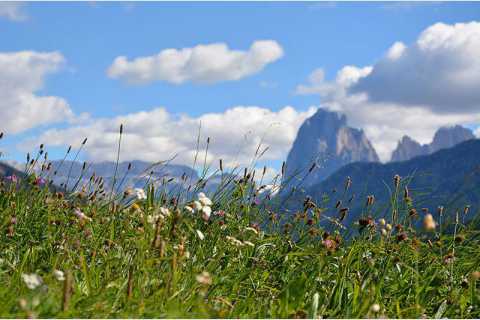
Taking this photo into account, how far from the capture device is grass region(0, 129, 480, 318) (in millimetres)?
4211

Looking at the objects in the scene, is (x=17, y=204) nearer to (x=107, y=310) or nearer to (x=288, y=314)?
(x=107, y=310)

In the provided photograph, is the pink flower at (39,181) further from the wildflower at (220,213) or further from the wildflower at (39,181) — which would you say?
the wildflower at (220,213)

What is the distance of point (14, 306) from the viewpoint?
13.0 ft

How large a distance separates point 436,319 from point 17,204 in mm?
4970

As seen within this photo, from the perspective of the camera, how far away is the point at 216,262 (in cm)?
529

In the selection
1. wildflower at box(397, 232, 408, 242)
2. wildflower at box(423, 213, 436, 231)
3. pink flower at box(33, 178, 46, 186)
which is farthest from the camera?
pink flower at box(33, 178, 46, 186)

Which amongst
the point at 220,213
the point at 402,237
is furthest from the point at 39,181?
the point at 402,237

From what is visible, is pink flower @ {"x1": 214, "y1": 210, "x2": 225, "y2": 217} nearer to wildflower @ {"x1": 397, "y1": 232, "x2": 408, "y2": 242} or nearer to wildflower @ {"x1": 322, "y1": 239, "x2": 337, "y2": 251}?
wildflower @ {"x1": 322, "y1": 239, "x2": 337, "y2": 251}

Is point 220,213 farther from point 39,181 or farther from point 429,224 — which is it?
point 429,224

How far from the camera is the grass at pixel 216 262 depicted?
4.21m

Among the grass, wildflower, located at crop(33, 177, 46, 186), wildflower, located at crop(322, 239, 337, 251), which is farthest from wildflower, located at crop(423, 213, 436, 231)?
wildflower, located at crop(33, 177, 46, 186)

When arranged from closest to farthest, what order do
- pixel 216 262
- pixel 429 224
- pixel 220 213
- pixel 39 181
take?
pixel 429 224 → pixel 216 262 → pixel 220 213 → pixel 39 181

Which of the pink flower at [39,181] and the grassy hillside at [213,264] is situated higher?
the pink flower at [39,181]

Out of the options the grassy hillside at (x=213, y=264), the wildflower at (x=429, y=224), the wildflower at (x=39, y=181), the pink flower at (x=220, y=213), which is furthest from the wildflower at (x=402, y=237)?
the wildflower at (x=39, y=181)
